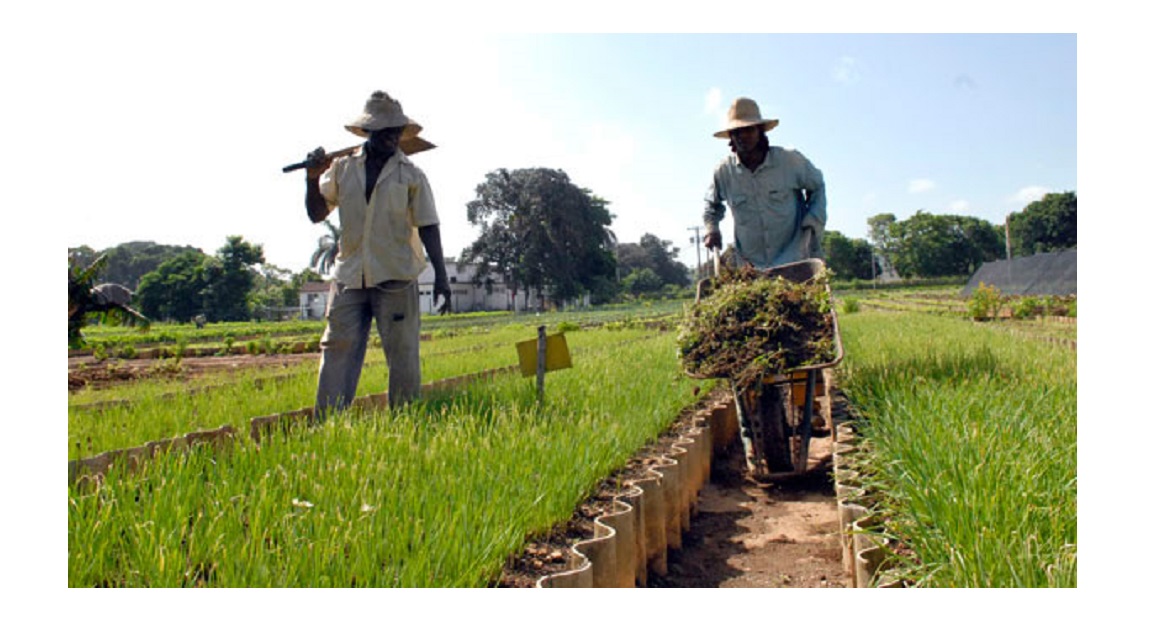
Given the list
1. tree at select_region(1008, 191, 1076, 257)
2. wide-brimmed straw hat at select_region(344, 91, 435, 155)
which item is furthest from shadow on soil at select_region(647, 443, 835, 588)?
tree at select_region(1008, 191, 1076, 257)

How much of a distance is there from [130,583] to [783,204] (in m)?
3.38

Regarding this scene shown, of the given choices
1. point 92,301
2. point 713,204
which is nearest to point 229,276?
point 92,301

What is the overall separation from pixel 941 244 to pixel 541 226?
17877mm

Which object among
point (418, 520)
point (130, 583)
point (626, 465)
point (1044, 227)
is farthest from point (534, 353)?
point (1044, 227)

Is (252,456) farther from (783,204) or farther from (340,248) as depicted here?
(783,204)

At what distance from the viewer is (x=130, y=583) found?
4.91ft

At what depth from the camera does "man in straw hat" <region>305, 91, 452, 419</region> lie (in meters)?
3.41

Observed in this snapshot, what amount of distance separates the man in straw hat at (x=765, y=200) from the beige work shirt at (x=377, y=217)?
1541 millimetres

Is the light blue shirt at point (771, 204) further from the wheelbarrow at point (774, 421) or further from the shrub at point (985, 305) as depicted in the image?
the shrub at point (985, 305)

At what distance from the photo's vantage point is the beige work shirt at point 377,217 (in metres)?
3.41

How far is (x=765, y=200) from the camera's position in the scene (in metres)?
3.98

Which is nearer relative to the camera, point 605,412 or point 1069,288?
point 605,412

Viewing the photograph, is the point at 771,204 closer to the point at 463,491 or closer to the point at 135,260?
the point at 463,491
